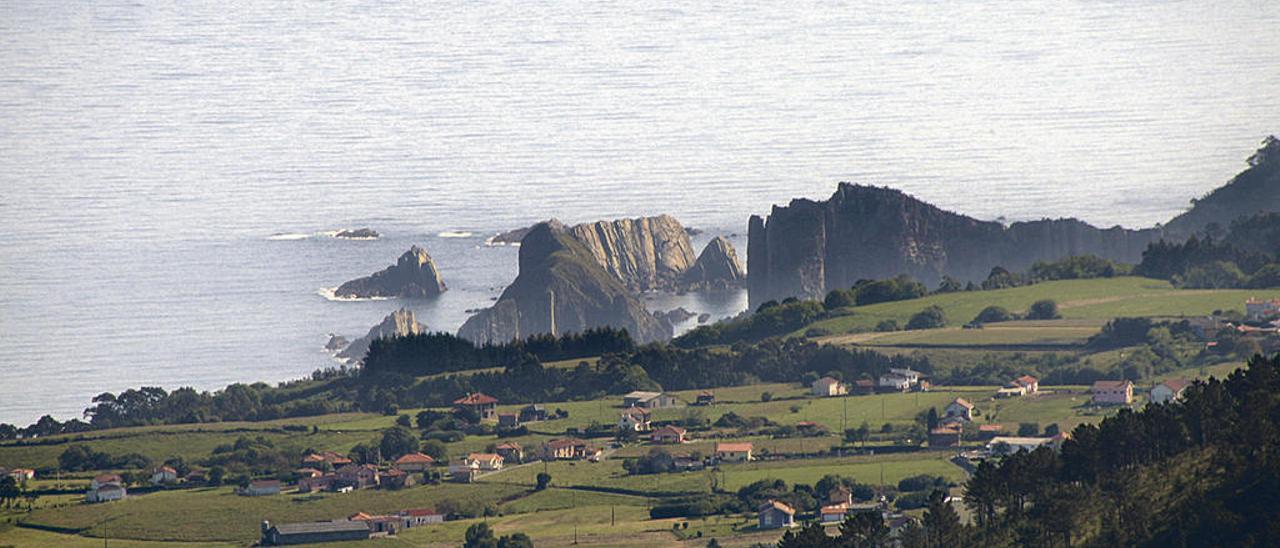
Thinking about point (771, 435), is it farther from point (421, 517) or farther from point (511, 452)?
point (421, 517)

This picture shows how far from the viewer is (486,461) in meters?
112

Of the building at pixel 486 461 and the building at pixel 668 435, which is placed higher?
the building at pixel 668 435

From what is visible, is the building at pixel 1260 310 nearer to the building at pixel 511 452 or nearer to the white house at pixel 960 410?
the white house at pixel 960 410

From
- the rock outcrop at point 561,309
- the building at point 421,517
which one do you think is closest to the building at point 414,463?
the building at point 421,517

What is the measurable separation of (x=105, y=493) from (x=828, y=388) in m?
32.5

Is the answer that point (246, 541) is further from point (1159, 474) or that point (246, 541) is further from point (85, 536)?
point (1159, 474)

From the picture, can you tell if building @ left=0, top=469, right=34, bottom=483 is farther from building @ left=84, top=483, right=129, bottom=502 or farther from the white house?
the white house

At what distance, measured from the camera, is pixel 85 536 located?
3976 inches

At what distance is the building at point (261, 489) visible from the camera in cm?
10838

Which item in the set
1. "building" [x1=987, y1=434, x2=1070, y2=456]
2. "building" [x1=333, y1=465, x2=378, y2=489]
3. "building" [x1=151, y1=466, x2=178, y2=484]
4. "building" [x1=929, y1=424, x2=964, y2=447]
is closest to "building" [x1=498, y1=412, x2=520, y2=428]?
"building" [x1=333, y1=465, x2=378, y2=489]

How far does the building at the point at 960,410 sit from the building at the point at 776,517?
1914 centimetres

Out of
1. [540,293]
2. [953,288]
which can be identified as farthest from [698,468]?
[540,293]

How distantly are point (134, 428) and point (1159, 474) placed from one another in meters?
59.2

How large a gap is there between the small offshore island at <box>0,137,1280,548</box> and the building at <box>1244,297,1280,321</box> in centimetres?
20
